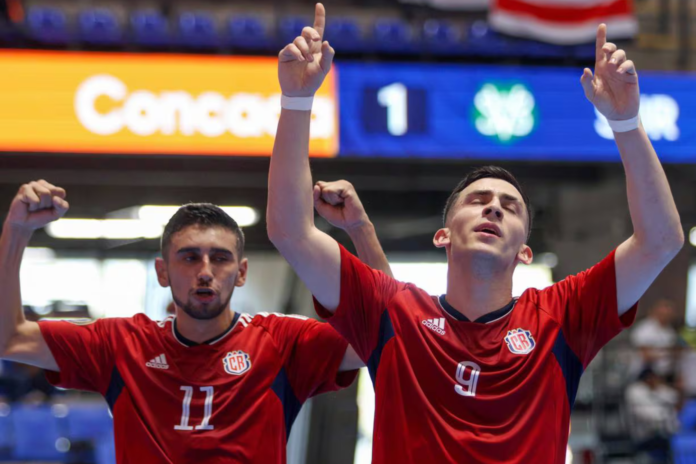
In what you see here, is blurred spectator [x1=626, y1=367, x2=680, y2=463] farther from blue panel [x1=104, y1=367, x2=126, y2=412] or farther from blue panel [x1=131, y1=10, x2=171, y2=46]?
blue panel [x1=104, y1=367, x2=126, y2=412]

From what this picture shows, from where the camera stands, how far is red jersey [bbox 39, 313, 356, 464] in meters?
3.01

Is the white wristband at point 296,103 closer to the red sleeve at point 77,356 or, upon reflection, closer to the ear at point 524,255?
the ear at point 524,255

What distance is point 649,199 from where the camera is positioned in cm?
246

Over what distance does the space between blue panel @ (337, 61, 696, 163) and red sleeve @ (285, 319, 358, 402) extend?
16.7ft

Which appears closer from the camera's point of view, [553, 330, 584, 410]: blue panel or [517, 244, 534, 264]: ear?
[553, 330, 584, 410]: blue panel

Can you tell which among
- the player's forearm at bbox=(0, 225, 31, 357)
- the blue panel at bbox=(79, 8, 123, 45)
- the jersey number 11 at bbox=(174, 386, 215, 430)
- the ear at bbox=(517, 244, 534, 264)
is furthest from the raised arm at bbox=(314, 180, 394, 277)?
the blue panel at bbox=(79, 8, 123, 45)

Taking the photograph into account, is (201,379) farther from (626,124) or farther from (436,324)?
(626,124)

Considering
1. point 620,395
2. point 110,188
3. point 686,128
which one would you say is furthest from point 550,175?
point 110,188

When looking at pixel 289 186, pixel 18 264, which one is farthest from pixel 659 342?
pixel 289 186

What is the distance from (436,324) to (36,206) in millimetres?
1499

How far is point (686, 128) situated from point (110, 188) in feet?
21.1

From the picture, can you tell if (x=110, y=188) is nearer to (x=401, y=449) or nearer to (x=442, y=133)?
(x=442, y=133)

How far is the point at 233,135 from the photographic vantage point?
8.17 m

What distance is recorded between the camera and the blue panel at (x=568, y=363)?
2639mm
